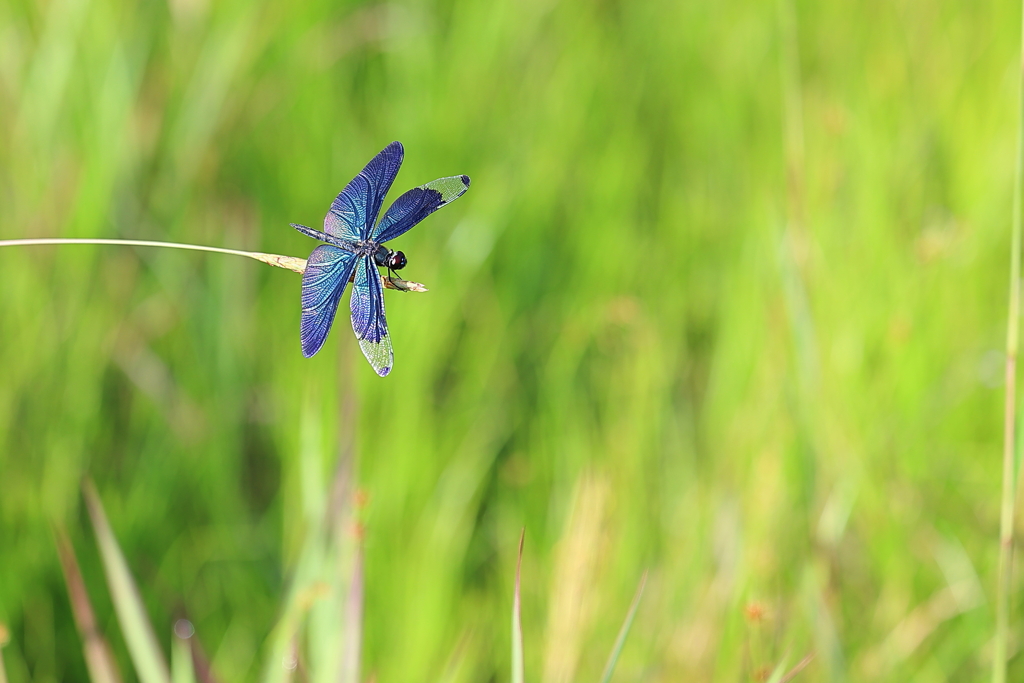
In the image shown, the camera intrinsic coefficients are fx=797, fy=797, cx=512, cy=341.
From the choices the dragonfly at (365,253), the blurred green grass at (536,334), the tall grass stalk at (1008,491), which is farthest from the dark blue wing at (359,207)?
the tall grass stalk at (1008,491)

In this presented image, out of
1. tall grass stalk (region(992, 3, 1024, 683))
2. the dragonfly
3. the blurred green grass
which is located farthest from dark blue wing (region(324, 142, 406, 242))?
tall grass stalk (region(992, 3, 1024, 683))

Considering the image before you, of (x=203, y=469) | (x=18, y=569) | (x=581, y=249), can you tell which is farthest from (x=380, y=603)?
(x=581, y=249)

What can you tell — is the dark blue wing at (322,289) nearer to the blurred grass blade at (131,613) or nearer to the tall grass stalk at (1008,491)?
the blurred grass blade at (131,613)

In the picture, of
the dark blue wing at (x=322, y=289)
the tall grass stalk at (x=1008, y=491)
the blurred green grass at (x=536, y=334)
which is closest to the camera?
the dark blue wing at (x=322, y=289)

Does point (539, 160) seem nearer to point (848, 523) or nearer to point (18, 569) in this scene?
point (848, 523)

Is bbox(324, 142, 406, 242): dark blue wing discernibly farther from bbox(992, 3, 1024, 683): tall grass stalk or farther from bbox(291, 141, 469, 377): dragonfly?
bbox(992, 3, 1024, 683): tall grass stalk

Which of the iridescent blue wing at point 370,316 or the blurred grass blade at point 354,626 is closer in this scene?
the iridescent blue wing at point 370,316

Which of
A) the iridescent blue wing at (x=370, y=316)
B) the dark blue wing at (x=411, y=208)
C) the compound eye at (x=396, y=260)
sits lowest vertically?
the iridescent blue wing at (x=370, y=316)

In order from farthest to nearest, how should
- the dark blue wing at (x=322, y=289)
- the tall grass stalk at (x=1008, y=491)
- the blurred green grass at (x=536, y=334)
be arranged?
the blurred green grass at (x=536, y=334) < the tall grass stalk at (x=1008, y=491) < the dark blue wing at (x=322, y=289)
